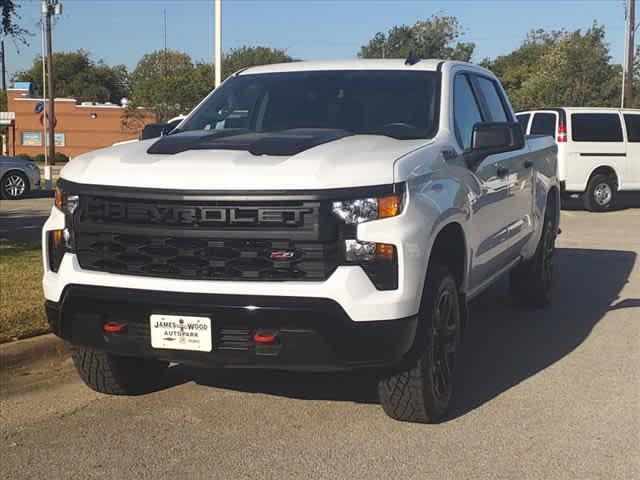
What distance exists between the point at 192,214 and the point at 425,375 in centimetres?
141

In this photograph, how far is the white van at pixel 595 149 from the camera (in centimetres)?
1886

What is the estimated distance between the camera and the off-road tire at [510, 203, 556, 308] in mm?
7773

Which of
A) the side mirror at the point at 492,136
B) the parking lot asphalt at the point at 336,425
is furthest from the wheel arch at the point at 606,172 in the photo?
the side mirror at the point at 492,136

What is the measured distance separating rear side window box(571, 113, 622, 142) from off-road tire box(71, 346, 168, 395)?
1507cm

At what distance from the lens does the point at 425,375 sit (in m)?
4.58

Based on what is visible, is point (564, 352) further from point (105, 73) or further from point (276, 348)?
point (105, 73)

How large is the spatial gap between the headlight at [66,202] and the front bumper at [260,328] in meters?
0.40

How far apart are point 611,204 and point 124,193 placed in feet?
54.5

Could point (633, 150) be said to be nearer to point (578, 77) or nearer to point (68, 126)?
point (578, 77)

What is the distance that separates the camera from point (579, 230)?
1512 centimetres

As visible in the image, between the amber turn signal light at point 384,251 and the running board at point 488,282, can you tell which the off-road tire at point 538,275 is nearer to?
the running board at point 488,282

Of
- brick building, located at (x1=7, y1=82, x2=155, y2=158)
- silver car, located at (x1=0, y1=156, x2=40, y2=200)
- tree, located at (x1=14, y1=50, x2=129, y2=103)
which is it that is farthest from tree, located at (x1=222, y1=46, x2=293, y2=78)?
silver car, located at (x1=0, y1=156, x2=40, y2=200)

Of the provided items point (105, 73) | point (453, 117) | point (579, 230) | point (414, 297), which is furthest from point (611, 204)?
point (105, 73)

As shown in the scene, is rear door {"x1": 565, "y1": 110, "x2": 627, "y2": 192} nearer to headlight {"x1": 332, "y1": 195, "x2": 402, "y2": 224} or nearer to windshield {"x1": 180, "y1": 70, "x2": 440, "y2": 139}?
windshield {"x1": 180, "y1": 70, "x2": 440, "y2": 139}
